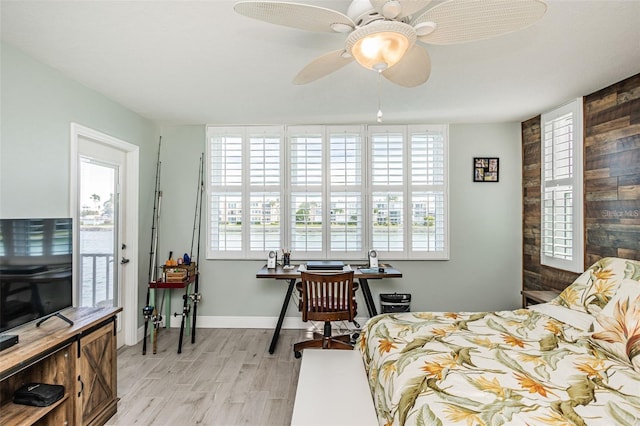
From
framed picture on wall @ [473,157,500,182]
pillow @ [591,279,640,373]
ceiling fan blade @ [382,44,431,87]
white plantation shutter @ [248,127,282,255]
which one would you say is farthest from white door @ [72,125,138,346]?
framed picture on wall @ [473,157,500,182]

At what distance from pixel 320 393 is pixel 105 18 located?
2401 millimetres

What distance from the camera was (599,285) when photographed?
2.15 meters

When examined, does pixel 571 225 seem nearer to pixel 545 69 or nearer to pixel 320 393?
pixel 545 69

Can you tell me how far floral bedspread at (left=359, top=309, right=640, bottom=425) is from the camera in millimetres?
1236

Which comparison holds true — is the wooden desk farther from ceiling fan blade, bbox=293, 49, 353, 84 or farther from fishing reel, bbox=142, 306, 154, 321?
ceiling fan blade, bbox=293, 49, 353, 84

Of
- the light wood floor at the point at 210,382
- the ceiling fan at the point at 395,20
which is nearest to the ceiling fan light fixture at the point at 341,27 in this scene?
the ceiling fan at the point at 395,20

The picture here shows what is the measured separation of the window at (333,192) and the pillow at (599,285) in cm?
176

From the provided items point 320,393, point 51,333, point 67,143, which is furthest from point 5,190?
point 320,393

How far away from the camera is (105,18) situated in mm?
1831

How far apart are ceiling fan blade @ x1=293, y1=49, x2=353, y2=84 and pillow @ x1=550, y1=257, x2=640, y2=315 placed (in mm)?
2133

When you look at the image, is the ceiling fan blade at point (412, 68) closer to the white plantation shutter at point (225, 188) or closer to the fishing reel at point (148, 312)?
the white plantation shutter at point (225, 188)

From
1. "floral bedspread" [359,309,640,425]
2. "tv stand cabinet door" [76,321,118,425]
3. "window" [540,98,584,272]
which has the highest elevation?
"window" [540,98,584,272]

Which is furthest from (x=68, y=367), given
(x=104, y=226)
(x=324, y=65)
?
(x=324, y=65)

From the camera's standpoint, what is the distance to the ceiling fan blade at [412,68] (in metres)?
1.73
